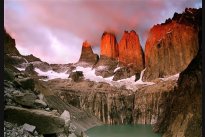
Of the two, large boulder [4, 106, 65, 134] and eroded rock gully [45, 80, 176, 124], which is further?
eroded rock gully [45, 80, 176, 124]

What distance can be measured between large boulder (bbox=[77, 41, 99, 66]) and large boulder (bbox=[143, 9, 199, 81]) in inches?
626

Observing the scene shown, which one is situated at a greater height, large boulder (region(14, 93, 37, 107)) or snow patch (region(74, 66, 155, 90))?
snow patch (region(74, 66, 155, 90))

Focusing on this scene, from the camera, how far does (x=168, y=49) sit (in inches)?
2771

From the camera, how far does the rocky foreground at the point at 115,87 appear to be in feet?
36.6

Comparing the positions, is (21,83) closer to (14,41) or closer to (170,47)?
(14,41)

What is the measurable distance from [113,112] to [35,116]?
54.7 metres

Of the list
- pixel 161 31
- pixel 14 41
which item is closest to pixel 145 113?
pixel 161 31

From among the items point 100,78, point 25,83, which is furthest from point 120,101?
point 25,83

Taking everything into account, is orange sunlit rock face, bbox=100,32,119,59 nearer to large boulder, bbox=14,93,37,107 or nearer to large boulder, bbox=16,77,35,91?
large boulder, bbox=16,77,35,91

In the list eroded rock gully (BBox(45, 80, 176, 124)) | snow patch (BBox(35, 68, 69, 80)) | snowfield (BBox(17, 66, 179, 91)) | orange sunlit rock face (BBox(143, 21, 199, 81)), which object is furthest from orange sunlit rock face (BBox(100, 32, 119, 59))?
eroded rock gully (BBox(45, 80, 176, 124))

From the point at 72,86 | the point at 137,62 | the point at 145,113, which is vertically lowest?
the point at 145,113

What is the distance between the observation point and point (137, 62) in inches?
3511

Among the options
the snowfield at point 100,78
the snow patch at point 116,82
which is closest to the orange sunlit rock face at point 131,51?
the snowfield at point 100,78

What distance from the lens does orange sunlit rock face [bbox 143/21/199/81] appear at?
194 ft
